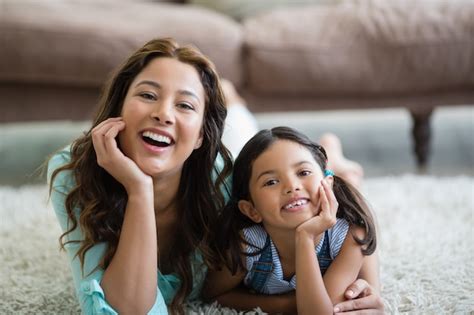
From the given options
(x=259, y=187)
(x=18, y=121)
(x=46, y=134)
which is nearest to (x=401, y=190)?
(x=259, y=187)

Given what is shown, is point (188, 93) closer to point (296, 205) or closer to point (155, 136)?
point (155, 136)

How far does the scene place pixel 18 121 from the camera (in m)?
2.03

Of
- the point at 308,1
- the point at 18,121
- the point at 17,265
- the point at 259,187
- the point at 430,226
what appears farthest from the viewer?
the point at 308,1

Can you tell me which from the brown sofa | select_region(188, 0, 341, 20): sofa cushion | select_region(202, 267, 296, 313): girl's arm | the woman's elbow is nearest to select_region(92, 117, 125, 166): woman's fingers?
the woman's elbow

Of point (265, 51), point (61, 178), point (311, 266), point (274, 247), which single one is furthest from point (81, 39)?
point (311, 266)

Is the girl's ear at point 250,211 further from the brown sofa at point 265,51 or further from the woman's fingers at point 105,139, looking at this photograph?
the brown sofa at point 265,51

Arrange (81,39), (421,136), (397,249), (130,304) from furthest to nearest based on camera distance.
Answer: (421,136), (81,39), (397,249), (130,304)

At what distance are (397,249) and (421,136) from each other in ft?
2.60

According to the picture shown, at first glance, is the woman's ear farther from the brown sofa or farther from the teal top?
the brown sofa

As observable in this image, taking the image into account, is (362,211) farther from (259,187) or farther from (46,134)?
(46,134)

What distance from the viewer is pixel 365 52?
6.46 ft

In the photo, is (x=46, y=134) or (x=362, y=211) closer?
(x=362, y=211)

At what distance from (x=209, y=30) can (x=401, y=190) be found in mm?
768

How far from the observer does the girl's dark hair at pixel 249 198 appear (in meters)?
1.17
